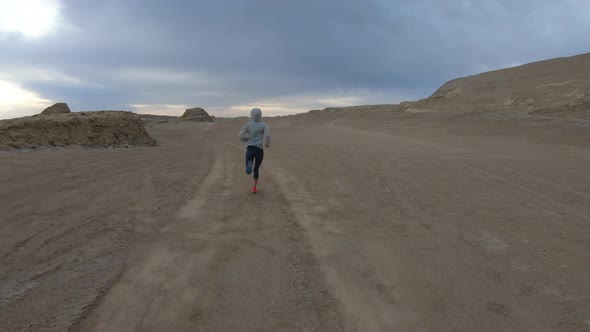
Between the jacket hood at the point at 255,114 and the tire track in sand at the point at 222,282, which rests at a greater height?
the jacket hood at the point at 255,114

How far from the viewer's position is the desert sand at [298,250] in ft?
10.5

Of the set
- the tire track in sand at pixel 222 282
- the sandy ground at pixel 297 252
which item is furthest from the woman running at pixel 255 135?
the tire track in sand at pixel 222 282

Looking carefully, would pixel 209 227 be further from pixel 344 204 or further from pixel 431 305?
pixel 431 305

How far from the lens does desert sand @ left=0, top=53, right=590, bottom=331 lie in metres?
3.19

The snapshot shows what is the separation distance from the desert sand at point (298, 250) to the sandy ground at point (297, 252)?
19 millimetres

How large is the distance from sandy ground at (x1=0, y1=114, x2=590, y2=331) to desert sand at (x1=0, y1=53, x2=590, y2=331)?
0.02 meters

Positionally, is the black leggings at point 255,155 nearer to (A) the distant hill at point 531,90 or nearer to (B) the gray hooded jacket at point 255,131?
(B) the gray hooded jacket at point 255,131

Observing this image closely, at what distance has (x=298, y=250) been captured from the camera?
4.50 m

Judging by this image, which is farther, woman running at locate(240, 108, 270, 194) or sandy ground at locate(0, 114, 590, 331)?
woman running at locate(240, 108, 270, 194)

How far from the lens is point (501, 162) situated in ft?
35.5

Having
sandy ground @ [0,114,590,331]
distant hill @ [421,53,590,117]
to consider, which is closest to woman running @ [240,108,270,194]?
sandy ground @ [0,114,590,331]

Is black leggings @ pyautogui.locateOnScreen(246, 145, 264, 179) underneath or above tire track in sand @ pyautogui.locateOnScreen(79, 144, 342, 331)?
above

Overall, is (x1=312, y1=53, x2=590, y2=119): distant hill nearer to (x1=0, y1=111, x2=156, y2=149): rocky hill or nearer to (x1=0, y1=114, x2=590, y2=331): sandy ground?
(x1=0, y1=114, x2=590, y2=331): sandy ground

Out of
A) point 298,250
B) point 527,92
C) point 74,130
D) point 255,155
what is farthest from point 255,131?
point 527,92
